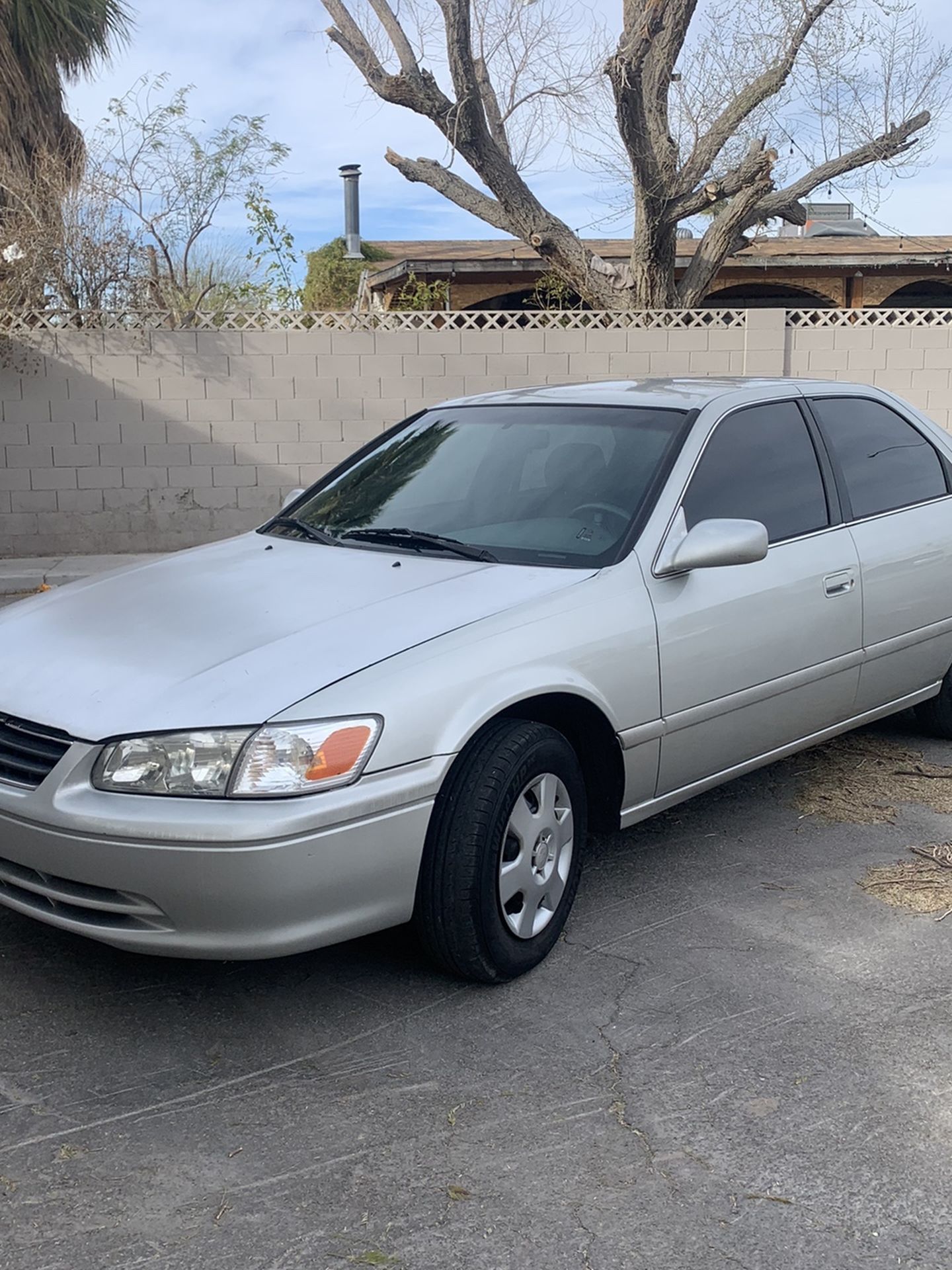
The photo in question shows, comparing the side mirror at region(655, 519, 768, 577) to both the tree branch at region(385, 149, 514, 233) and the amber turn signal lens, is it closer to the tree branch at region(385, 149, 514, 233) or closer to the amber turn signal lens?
the amber turn signal lens

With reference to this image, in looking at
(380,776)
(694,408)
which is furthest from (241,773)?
(694,408)

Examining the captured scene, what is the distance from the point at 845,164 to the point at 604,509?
1210 centimetres

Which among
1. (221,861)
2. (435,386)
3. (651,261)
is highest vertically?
(651,261)

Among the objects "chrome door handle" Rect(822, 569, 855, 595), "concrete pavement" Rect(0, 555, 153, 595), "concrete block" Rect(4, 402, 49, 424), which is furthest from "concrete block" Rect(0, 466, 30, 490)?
"chrome door handle" Rect(822, 569, 855, 595)

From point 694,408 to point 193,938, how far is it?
242cm

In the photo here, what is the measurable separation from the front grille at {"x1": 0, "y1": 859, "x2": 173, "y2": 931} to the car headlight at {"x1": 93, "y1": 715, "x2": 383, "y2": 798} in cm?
27

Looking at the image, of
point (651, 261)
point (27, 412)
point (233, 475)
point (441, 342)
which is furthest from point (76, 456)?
point (651, 261)

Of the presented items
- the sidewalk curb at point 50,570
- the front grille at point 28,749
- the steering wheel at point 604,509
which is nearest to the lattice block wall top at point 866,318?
the sidewalk curb at point 50,570

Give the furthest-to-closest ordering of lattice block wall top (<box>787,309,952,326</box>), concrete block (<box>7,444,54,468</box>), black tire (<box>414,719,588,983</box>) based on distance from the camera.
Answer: lattice block wall top (<box>787,309,952,326</box>) → concrete block (<box>7,444,54,468</box>) → black tire (<box>414,719,588,983</box>)

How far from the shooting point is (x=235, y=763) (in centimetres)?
289

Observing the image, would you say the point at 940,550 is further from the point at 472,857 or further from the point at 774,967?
the point at 472,857

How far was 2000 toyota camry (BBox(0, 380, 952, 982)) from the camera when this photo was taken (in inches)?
115

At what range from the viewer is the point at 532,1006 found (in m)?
3.28

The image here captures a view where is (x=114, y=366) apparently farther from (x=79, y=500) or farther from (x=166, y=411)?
(x=79, y=500)
